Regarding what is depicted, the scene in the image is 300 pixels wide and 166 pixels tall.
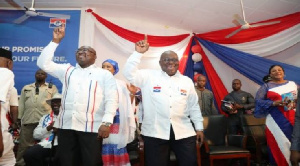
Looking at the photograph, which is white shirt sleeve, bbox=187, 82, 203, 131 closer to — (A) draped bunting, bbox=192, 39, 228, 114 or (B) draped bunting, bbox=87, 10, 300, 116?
(B) draped bunting, bbox=87, 10, 300, 116

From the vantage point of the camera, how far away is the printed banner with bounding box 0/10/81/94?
208 inches

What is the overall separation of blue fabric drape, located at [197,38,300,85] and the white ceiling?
0.76m

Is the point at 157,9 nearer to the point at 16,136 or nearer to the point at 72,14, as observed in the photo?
the point at 72,14

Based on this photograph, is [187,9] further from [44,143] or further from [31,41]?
[44,143]

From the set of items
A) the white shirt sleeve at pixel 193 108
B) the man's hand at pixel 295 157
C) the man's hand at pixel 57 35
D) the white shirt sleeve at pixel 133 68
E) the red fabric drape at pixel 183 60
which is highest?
the red fabric drape at pixel 183 60

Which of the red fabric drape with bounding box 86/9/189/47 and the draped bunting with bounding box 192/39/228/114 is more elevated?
the red fabric drape with bounding box 86/9/189/47

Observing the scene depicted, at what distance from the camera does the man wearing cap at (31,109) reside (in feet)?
13.3

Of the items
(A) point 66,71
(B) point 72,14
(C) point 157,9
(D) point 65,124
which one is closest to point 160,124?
(D) point 65,124

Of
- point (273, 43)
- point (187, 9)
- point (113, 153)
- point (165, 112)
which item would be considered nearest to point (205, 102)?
point (273, 43)

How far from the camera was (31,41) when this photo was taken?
5.41m

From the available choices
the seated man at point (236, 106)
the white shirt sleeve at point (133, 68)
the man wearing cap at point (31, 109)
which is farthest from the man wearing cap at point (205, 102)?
the man wearing cap at point (31, 109)

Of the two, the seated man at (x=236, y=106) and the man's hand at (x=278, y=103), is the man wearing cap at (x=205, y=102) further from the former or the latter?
the man's hand at (x=278, y=103)

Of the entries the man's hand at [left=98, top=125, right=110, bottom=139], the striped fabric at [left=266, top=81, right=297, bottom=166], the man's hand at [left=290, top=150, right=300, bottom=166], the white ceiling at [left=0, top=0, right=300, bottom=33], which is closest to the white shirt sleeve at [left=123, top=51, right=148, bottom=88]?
the man's hand at [left=98, top=125, right=110, bottom=139]

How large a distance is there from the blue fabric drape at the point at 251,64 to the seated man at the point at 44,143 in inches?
148
